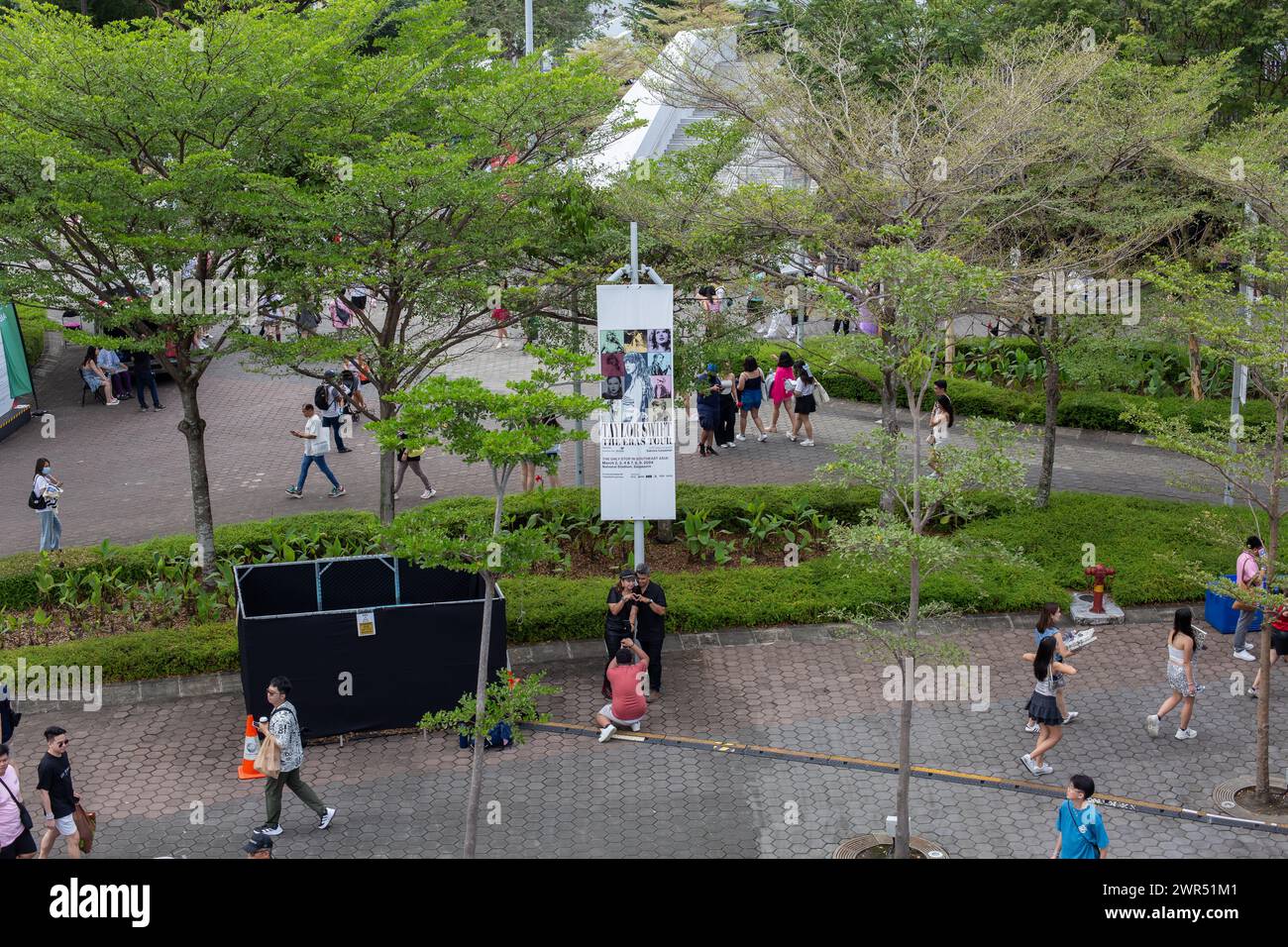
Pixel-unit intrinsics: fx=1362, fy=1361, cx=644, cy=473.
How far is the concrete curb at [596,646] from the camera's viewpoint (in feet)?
50.9

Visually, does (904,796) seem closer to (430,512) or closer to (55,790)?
(55,790)

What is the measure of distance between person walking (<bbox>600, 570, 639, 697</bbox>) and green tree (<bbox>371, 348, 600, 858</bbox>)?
3088 millimetres

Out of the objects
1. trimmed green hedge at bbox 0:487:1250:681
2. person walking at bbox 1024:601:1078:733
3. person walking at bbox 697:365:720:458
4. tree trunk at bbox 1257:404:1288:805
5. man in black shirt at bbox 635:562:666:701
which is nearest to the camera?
tree trunk at bbox 1257:404:1288:805

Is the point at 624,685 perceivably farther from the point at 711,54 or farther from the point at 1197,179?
the point at 1197,179

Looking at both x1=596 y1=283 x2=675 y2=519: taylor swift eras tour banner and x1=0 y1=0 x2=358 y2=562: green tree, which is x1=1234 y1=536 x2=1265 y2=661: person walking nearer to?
x1=596 y1=283 x2=675 y2=519: taylor swift eras tour banner

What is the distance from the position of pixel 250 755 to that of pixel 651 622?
15.0 feet

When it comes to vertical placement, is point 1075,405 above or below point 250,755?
above

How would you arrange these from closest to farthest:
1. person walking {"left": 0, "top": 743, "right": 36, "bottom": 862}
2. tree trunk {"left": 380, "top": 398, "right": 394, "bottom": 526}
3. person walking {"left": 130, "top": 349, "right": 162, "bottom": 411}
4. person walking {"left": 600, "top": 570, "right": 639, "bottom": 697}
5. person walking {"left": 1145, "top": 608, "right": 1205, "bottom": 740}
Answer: person walking {"left": 0, "top": 743, "right": 36, "bottom": 862}, person walking {"left": 1145, "top": 608, "right": 1205, "bottom": 740}, person walking {"left": 600, "top": 570, "right": 639, "bottom": 697}, tree trunk {"left": 380, "top": 398, "right": 394, "bottom": 526}, person walking {"left": 130, "top": 349, "right": 162, "bottom": 411}

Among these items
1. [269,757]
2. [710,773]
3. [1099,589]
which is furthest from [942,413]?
[269,757]

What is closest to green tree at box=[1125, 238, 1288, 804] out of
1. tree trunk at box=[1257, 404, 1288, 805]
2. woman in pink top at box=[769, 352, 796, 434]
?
tree trunk at box=[1257, 404, 1288, 805]

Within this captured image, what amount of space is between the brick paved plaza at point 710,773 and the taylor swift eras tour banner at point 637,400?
2.03 m

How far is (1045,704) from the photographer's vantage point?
13.5 m

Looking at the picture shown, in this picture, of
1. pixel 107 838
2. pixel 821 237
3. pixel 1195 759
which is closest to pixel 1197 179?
pixel 821 237

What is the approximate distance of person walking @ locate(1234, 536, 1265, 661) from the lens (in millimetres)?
15324
